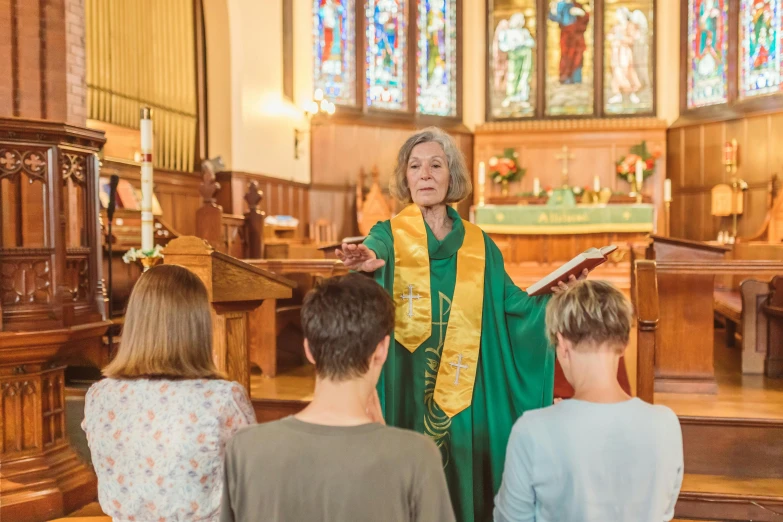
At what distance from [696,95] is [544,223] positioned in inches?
161

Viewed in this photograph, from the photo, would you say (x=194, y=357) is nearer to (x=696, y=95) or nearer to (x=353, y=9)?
(x=353, y=9)

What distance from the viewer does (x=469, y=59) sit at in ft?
40.6

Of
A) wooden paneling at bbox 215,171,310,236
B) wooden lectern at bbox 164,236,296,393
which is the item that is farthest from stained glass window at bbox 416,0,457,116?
wooden lectern at bbox 164,236,296,393

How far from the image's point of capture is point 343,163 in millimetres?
10938

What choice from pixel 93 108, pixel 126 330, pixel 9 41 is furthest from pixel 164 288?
pixel 93 108

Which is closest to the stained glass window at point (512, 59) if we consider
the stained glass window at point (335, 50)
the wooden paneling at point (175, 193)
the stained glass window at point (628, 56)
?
the stained glass window at point (628, 56)

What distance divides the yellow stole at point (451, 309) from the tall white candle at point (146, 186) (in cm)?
130

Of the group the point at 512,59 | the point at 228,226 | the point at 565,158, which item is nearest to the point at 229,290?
the point at 228,226

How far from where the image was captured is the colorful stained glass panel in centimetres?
1095

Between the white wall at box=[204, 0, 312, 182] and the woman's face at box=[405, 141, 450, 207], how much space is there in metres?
6.67

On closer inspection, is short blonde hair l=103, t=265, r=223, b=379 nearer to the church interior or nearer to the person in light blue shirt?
the person in light blue shirt

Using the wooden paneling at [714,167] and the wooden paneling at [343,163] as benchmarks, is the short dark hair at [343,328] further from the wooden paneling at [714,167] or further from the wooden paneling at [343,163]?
the wooden paneling at [714,167]

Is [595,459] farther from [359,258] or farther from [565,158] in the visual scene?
[565,158]

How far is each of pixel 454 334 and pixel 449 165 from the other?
1.91 feet
